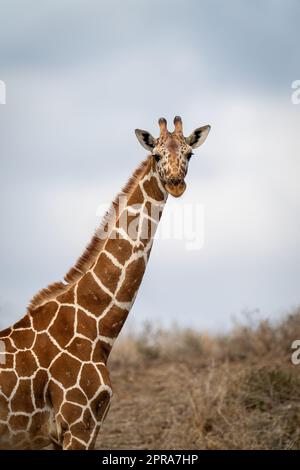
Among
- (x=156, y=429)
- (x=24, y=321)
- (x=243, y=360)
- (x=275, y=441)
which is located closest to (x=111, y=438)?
(x=156, y=429)

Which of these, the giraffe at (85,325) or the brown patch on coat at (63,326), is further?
the brown patch on coat at (63,326)

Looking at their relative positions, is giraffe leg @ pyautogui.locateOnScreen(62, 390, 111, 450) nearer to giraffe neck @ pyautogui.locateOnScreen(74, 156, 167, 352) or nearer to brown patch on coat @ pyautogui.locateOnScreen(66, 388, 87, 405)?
brown patch on coat @ pyautogui.locateOnScreen(66, 388, 87, 405)

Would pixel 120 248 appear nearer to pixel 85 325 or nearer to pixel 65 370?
pixel 85 325

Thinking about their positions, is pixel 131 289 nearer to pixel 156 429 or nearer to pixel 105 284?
pixel 105 284

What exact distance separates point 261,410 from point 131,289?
24.9ft

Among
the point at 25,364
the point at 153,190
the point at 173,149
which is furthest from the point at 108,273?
the point at 173,149

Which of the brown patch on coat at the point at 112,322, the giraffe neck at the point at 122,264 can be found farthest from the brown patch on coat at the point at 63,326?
the brown patch on coat at the point at 112,322

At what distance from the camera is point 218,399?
16.6m

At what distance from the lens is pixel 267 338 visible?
19859mm

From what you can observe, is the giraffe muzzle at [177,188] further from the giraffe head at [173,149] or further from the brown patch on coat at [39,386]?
the brown patch on coat at [39,386]

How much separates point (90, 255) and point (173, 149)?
149 centimetres

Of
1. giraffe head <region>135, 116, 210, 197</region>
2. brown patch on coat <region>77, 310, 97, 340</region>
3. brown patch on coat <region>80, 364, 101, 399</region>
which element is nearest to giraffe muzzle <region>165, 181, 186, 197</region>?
giraffe head <region>135, 116, 210, 197</region>

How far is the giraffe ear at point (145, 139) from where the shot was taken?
9.95m

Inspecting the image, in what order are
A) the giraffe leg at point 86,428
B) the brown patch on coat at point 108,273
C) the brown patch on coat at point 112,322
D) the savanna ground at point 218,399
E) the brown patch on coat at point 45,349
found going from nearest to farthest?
the giraffe leg at point 86,428
the brown patch on coat at point 45,349
the brown patch on coat at point 112,322
the brown patch on coat at point 108,273
the savanna ground at point 218,399
